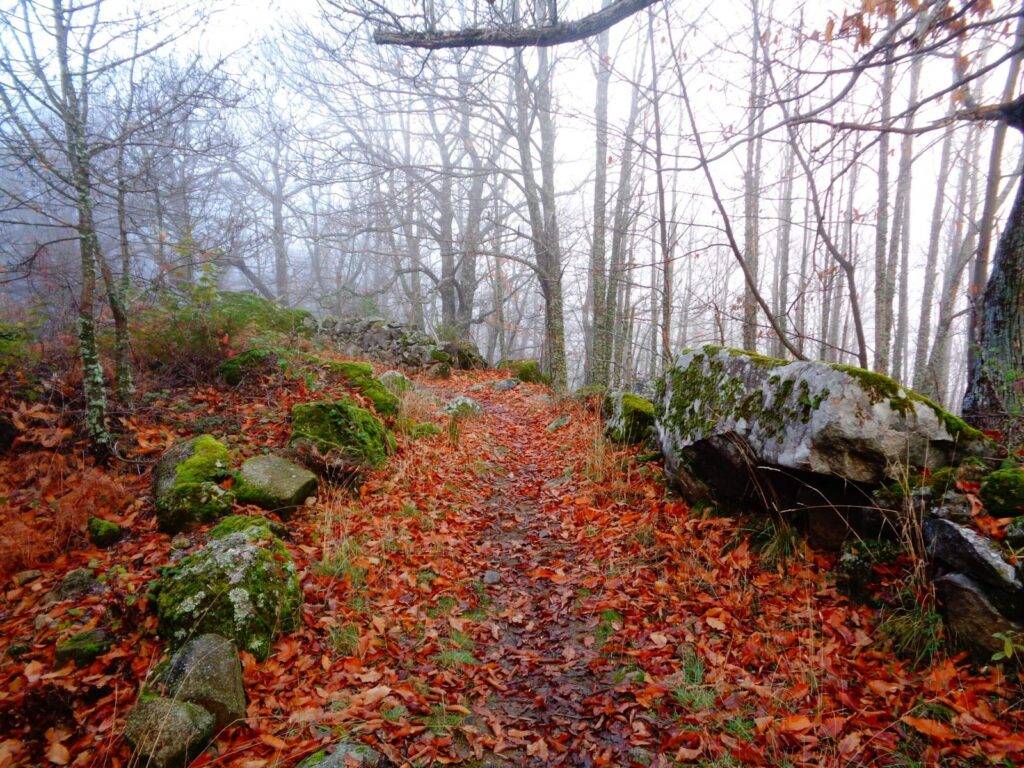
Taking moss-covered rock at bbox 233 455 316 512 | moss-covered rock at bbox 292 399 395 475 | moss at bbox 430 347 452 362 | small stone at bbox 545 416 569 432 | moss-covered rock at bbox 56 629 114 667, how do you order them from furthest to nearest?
1. moss at bbox 430 347 452 362
2. small stone at bbox 545 416 569 432
3. moss-covered rock at bbox 292 399 395 475
4. moss-covered rock at bbox 233 455 316 512
5. moss-covered rock at bbox 56 629 114 667

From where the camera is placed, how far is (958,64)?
10.9ft

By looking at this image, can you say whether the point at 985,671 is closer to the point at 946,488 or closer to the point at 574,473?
the point at 946,488

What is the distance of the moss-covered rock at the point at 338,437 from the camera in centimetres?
535

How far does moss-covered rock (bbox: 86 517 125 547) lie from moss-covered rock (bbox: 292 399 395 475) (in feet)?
5.38

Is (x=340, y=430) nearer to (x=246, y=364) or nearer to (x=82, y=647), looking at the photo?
(x=246, y=364)

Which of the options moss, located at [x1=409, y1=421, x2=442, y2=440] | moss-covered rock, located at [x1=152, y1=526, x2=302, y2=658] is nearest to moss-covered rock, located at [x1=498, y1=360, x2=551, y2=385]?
moss, located at [x1=409, y1=421, x2=442, y2=440]

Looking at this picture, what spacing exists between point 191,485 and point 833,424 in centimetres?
528

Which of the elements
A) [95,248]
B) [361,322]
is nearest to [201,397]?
[95,248]

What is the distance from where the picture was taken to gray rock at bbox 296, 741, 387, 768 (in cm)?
237

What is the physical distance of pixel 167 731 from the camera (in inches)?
93.8

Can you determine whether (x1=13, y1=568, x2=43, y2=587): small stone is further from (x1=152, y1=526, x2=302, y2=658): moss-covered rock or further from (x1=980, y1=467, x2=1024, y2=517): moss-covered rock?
(x1=980, y1=467, x2=1024, y2=517): moss-covered rock

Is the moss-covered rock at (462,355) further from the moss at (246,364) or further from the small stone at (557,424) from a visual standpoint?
the moss at (246,364)

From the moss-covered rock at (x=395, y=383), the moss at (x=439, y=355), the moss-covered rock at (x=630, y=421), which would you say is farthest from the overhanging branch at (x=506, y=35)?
the moss at (x=439, y=355)

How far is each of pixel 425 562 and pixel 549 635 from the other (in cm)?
138
